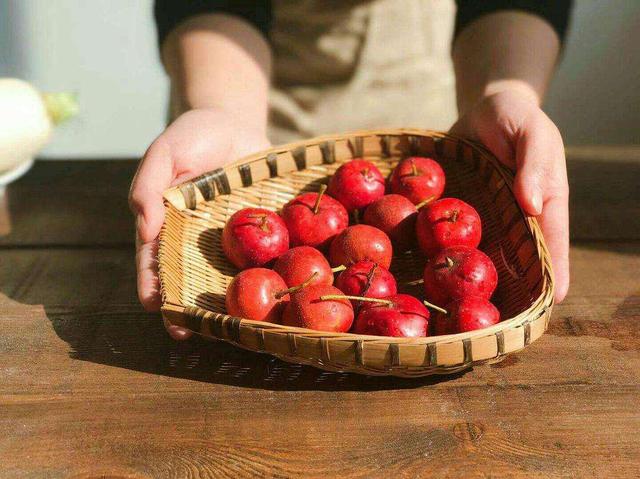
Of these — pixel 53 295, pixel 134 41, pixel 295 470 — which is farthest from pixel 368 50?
pixel 134 41

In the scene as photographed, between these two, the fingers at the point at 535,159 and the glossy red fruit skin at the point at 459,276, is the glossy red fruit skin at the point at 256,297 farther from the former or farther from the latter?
the fingers at the point at 535,159

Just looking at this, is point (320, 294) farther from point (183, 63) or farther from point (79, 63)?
point (79, 63)

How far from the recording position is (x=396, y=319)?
0.85m

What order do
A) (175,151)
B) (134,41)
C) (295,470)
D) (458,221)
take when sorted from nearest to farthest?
(295,470) → (458,221) → (175,151) → (134,41)

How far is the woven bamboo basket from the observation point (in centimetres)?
77

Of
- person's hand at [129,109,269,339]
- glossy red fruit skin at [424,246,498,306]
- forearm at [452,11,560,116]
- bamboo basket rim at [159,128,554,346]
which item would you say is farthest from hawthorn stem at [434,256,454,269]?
forearm at [452,11,560,116]

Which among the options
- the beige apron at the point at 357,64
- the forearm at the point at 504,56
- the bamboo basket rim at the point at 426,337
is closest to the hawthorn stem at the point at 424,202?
the bamboo basket rim at the point at 426,337

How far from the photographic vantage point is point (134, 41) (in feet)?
9.89

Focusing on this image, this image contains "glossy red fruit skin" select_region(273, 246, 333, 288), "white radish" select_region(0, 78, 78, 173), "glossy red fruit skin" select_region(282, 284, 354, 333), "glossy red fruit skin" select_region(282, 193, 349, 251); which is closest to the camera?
"glossy red fruit skin" select_region(282, 284, 354, 333)

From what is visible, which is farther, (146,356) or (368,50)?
(368,50)

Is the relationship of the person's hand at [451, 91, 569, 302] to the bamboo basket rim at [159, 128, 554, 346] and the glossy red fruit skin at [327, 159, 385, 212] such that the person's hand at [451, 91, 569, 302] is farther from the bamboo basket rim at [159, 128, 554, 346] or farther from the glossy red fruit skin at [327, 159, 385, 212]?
the glossy red fruit skin at [327, 159, 385, 212]

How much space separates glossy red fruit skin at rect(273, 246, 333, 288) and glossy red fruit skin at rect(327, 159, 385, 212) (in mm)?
178

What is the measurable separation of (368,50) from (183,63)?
17.2 inches

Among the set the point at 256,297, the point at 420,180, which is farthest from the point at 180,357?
the point at 420,180
